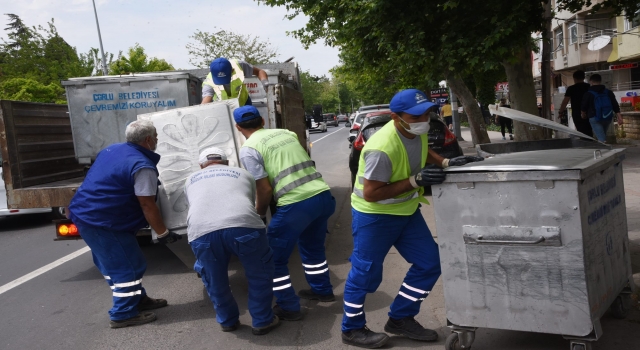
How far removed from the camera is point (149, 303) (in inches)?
223

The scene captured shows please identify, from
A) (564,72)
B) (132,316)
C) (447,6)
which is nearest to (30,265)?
(132,316)

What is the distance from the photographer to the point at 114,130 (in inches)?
317

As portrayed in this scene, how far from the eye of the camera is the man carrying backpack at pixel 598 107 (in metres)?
9.05

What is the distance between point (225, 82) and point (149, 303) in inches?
98.3

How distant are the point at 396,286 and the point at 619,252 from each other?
7.02 feet

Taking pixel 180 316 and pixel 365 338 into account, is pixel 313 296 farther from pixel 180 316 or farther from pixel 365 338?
pixel 365 338

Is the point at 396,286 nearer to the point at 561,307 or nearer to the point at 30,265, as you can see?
the point at 561,307

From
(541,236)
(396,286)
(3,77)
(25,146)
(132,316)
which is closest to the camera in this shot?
(541,236)

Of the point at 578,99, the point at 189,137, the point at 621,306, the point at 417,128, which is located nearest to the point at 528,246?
the point at 417,128

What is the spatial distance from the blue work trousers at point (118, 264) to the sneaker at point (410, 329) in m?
2.16

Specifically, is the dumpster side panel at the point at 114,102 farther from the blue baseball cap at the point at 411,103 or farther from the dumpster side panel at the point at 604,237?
the dumpster side panel at the point at 604,237

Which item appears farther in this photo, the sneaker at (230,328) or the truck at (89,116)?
the truck at (89,116)

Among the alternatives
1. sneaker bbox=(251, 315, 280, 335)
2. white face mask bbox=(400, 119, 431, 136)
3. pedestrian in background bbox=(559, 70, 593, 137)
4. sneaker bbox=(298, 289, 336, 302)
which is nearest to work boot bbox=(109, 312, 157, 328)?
sneaker bbox=(251, 315, 280, 335)

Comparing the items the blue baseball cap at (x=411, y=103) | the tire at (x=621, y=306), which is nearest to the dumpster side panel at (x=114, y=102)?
the blue baseball cap at (x=411, y=103)
